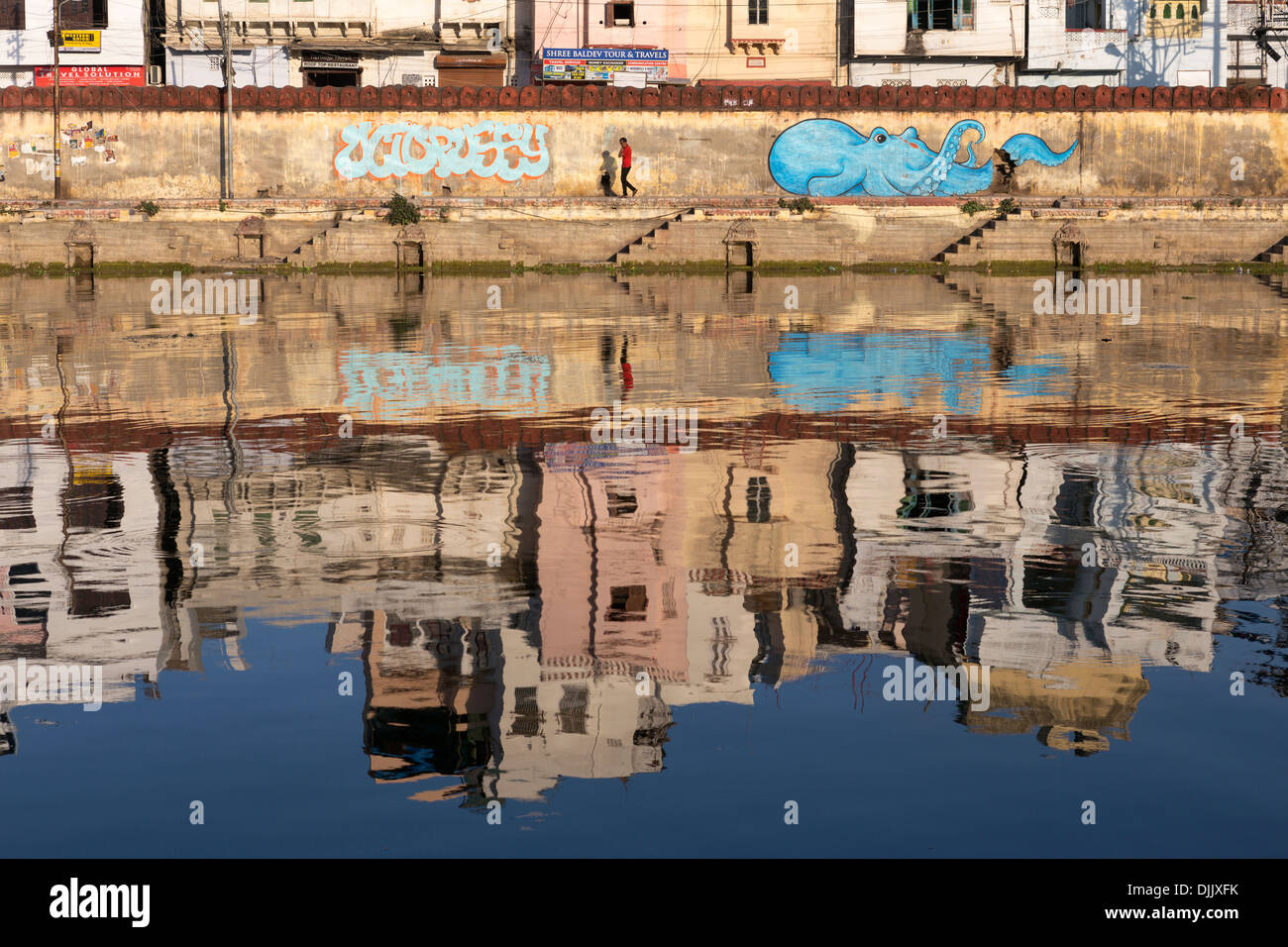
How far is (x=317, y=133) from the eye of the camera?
42.2 m

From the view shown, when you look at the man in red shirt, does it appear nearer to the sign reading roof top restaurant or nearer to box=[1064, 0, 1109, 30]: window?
the sign reading roof top restaurant

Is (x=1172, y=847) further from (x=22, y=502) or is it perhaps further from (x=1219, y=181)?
(x=1219, y=181)

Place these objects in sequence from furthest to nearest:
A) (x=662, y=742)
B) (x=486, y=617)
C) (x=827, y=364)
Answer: (x=827, y=364) → (x=486, y=617) → (x=662, y=742)

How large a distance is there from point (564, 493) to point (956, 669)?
4271 mm

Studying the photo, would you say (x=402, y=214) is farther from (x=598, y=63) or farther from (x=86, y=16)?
(x=86, y=16)

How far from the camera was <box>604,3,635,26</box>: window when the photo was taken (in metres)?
51.9

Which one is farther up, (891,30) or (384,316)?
(891,30)

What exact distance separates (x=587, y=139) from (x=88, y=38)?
19.3 m

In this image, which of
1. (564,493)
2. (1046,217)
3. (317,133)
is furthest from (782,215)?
(564,493)

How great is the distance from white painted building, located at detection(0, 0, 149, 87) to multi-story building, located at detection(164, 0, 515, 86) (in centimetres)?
108

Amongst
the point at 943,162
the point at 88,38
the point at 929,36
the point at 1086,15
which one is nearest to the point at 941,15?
the point at 929,36

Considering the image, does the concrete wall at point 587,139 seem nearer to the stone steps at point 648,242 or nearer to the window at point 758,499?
the stone steps at point 648,242

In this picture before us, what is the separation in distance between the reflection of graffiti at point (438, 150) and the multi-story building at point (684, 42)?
9867 mm
